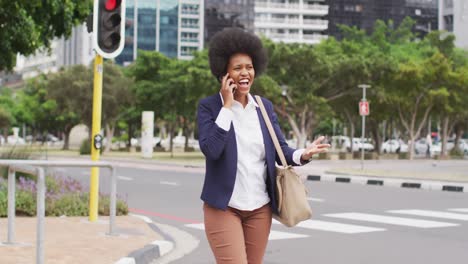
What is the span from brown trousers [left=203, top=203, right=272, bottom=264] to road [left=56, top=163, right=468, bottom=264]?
4073 mm

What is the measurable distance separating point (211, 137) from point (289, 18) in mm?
122515

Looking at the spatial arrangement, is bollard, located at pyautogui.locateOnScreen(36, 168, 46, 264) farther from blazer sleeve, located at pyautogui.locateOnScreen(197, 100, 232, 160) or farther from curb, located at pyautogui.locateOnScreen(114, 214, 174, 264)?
blazer sleeve, located at pyautogui.locateOnScreen(197, 100, 232, 160)

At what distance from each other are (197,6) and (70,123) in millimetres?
58337

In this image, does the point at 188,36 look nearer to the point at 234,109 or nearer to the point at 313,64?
the point at 313,64

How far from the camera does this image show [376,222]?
12.5m

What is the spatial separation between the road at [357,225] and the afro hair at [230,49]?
13.9ft

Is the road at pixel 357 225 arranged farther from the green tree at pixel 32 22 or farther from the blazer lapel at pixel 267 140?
the blazer lapel at pixel 267 140

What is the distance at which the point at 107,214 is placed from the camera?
12.4m

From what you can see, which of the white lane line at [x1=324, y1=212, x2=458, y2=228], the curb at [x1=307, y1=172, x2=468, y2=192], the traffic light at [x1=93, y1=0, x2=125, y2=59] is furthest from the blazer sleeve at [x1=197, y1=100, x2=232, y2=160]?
the curb at [x1=307, y1=172, x2=468, y2=192]

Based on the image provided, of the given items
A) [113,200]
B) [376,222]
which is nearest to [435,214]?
[376,222]

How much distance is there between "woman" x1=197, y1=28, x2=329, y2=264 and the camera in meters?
4.36

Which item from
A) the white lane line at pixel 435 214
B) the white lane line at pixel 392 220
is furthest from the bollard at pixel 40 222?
the white lane line at pixel 435 214

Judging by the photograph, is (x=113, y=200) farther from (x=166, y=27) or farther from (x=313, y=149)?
(x=166, y=27)

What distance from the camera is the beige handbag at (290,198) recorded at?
4445mm
